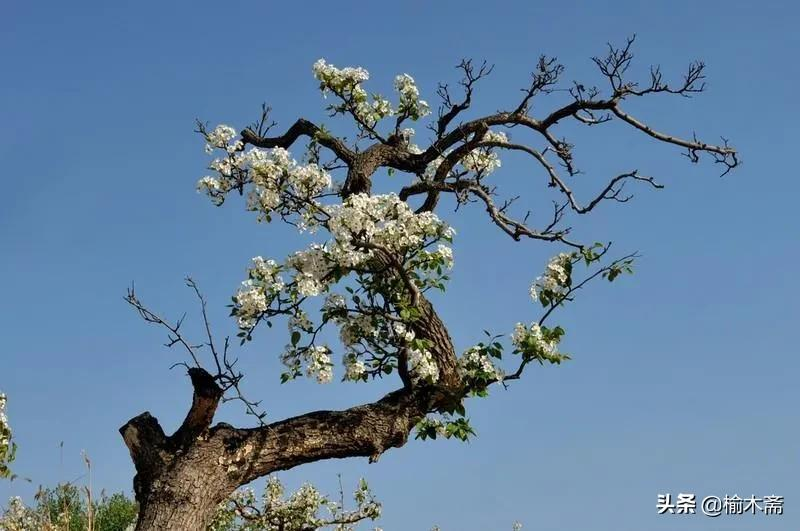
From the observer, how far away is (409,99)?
952 cm

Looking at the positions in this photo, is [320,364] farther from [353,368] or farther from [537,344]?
[537,344]

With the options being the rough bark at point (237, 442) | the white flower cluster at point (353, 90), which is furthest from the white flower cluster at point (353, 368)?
the white flower cluster at point (353, 90)

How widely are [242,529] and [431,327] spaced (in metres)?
6.03

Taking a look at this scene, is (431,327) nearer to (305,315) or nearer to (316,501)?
(305,315)

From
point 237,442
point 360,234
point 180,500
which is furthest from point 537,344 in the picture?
point 180,500

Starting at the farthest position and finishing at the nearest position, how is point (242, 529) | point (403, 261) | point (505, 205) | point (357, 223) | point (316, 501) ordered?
point (242, 529)
point (316, 501)
point (505, 205)
point (403, 261)
point (357, 223)

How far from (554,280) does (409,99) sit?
2.65 m

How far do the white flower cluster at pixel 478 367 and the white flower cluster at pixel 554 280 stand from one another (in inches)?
28.0

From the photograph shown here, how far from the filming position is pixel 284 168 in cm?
758

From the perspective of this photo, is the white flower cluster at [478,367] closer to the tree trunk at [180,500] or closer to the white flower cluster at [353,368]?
the white flower cluster at [353,368]

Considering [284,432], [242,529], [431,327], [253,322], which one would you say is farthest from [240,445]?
[242,529]

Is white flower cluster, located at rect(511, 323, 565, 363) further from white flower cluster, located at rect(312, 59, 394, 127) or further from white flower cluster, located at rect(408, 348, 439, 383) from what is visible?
white flower cluster, located at rect(312, 59, 394, 127)

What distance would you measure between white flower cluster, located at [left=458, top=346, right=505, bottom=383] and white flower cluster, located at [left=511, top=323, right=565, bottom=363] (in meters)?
0.29

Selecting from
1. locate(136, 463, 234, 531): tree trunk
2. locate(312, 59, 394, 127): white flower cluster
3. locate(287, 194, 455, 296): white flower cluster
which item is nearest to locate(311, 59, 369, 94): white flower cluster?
locate(312, 59, 394, 127): white flower cluster
